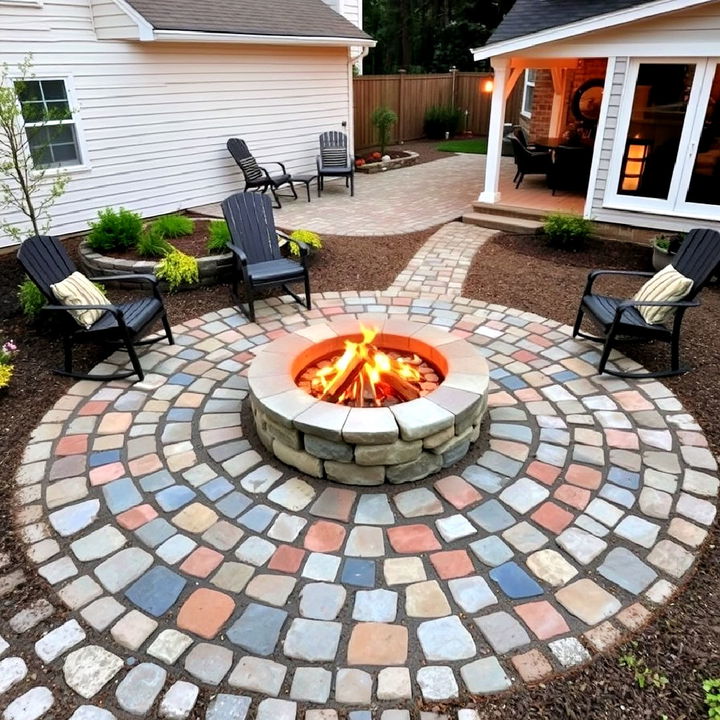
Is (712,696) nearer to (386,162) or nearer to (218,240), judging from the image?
(218,240)

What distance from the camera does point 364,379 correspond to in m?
3.44

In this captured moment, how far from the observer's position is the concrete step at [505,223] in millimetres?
7637

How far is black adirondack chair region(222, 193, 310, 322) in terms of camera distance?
4998 millimetres

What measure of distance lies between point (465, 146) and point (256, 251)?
1173 cm

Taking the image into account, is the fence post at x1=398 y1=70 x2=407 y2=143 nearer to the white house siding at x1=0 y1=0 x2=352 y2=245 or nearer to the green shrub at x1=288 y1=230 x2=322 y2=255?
the white house siding at x1=0 y1=0 x2=352 y2=245

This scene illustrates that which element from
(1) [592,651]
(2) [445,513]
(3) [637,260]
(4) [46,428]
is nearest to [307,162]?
(3) [637,260]

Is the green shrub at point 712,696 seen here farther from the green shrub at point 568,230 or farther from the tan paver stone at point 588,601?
the green shrub at point 568,230

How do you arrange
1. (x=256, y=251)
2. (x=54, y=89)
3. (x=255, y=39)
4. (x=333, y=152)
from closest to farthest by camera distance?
(x=256, y=251)
(x=54, y=89)
(x=255, y=39)
(x=333, y=152)

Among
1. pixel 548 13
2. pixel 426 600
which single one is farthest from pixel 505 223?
pixel 426 600

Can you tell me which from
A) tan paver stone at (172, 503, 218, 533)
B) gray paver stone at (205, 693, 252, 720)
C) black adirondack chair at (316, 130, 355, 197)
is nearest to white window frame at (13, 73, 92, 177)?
black adirondack chair at (316, 130, 355, 197)

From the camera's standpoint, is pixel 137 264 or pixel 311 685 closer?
pixel 311 685

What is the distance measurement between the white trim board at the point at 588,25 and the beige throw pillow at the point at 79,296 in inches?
242

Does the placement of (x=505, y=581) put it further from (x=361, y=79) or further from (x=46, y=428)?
(x=361, y=79)

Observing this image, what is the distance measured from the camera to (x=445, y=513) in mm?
2809
